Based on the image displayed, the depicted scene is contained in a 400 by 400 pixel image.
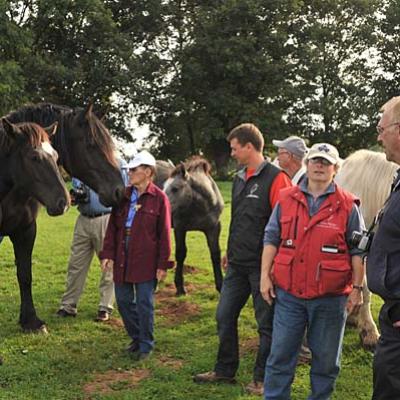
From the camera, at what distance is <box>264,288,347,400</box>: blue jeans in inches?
151

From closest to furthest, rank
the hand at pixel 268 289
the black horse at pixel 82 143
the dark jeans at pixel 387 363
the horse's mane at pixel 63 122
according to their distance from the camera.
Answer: the dark jeans at pixel 387 363
the hand at pixel 268 289
the black horse at pixel 82 143
the horse's mane at pixel 63 122

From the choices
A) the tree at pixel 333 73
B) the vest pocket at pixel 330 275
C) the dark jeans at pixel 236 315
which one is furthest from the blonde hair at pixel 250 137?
the tree at pixel 333 73

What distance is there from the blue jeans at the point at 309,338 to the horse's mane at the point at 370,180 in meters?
2.20

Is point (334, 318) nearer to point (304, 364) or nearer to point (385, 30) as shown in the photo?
point (304, 364)

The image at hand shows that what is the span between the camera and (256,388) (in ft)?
15.4

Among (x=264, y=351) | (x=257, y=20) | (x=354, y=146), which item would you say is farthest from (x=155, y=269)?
(x=354, y=146)

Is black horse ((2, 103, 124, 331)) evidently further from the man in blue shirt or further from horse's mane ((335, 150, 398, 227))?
horse's mane ((335, 150, 398, 227))

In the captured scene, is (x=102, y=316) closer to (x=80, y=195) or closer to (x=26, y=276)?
(x=26, y=276)

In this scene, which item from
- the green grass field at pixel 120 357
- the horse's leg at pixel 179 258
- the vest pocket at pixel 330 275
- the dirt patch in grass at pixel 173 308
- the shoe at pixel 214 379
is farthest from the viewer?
the horse's leg at pixel 179 258

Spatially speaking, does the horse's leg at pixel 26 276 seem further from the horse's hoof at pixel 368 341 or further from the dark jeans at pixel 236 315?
the horse's hoof at pixel 368 341

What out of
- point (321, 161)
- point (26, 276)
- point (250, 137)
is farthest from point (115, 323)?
point (321, 161)

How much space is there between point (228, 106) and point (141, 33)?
8125 millimetres

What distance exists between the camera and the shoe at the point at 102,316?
6799 mm

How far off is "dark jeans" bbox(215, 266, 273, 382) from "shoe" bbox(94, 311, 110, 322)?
2251 mm
